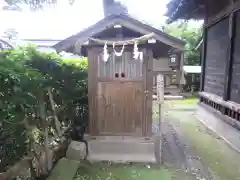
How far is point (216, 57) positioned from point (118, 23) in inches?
177

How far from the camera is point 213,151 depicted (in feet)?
20.1

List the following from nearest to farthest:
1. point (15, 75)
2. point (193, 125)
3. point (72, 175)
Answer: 1. point (15, 75)
2. point (72, 175)
3. point (193, 125)

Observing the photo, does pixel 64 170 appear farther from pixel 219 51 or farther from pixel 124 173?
pixel 219 51

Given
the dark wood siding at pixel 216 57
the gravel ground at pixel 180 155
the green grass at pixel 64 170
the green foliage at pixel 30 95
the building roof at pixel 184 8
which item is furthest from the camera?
the building roof at pixel 184 8

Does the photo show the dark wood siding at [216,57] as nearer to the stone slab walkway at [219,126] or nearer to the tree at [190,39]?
the stone slab walkway at [219,126]

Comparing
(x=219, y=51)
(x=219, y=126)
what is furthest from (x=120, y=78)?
(x=219, y=51)

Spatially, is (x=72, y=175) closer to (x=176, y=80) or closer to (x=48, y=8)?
(x=48, y=8)

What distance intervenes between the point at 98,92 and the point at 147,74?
45.8 inches

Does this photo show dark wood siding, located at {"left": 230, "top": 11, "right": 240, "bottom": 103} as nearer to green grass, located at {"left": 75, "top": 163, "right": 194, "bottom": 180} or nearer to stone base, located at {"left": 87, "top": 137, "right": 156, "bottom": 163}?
stone base, located at {"left": 87, "top": 137, "right": 156, "bottom": 163}

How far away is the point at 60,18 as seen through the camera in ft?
92.3

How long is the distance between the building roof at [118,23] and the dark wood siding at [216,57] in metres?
2.76

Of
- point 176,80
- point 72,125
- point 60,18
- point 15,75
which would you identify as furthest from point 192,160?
point 60,18

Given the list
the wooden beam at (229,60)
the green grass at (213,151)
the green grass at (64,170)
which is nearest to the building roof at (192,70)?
the green grass at (213,151)

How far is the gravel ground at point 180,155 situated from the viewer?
489 centimetres
